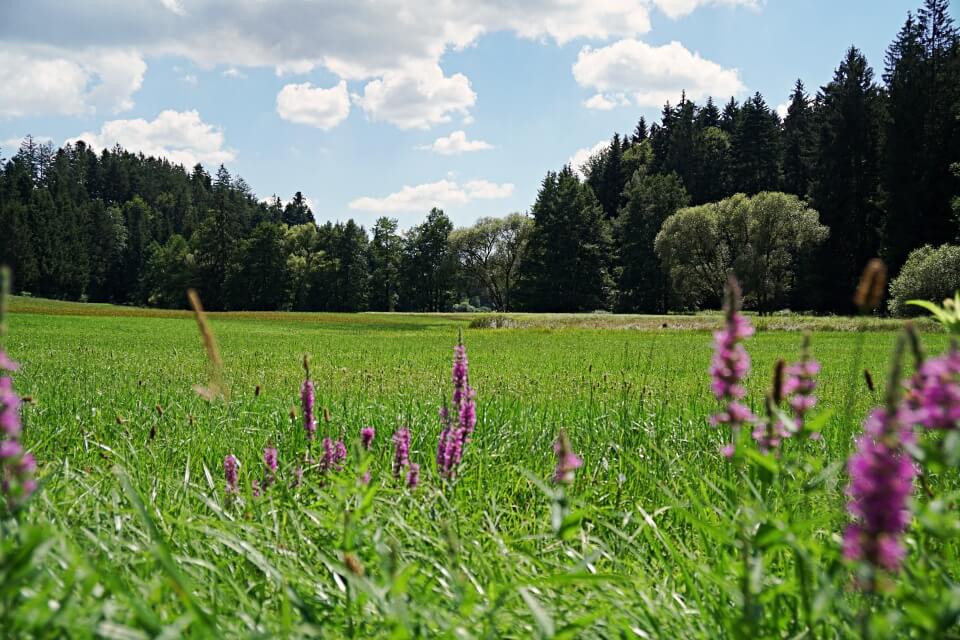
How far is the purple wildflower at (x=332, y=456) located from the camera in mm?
3074

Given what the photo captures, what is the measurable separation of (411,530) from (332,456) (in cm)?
100

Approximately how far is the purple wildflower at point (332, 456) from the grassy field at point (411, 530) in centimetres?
9

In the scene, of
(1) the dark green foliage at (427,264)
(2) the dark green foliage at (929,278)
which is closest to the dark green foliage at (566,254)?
(1) the dark green foliage at (427,264)

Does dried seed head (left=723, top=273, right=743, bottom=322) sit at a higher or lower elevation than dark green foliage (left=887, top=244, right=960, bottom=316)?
lower

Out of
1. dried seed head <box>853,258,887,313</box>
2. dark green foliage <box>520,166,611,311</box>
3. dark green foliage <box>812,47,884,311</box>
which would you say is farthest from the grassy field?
dark green foliage <box>520,166,611,311</box>

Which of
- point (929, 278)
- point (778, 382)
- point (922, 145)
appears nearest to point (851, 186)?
point (922, 145)

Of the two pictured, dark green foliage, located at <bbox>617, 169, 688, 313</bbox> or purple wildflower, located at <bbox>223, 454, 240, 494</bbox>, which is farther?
dark green foliage, located at <bbox>617, 169, 688, 313</bbox>

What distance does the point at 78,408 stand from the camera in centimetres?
598

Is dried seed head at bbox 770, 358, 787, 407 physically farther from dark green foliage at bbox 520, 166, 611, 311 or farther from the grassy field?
dark green foliage at bbox 520, 166, 611, 311

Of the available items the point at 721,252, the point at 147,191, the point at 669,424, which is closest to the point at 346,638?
the point at 669,424

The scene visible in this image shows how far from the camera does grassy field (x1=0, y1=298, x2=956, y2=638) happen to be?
5.35 feet

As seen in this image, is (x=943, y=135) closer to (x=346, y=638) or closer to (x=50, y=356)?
(x=50, y=356)

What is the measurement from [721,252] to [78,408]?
6114cm

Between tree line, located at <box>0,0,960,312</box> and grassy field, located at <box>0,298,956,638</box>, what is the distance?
153ft
